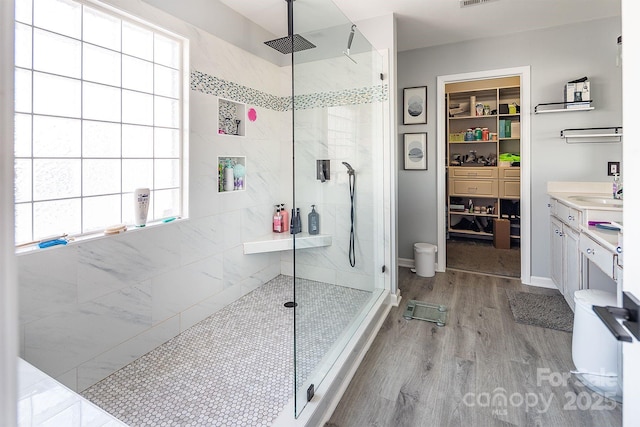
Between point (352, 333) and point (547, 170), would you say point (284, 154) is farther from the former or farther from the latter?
point (547, 170)

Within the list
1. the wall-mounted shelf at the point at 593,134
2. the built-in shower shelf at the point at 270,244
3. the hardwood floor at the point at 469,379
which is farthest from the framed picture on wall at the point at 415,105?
the hardwood floor at the point at 469,379

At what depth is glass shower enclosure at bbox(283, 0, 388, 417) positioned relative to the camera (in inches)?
80.4

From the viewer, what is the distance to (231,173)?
9.91 ft

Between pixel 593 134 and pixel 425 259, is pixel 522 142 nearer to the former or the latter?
pixel 593 134

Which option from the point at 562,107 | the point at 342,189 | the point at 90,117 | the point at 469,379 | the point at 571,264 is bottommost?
the point at 469,379

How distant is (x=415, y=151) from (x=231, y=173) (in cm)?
219

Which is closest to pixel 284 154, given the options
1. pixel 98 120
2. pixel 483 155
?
pixel 98 120

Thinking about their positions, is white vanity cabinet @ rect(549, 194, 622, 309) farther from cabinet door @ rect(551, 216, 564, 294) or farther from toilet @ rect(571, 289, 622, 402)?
toilet @ rect(571, 289, 622, 402)

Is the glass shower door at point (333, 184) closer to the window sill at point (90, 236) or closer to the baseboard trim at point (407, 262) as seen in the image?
the window sill at point (90, 236)

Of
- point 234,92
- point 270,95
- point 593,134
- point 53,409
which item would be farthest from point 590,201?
point 53,409

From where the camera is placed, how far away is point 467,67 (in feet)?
12.0

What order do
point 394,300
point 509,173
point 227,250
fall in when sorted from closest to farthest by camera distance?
point 227,250 → point 394,300 → point 509,173

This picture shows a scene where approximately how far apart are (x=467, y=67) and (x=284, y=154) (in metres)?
2.21

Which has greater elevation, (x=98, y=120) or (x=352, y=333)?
(x=98, y=120)
